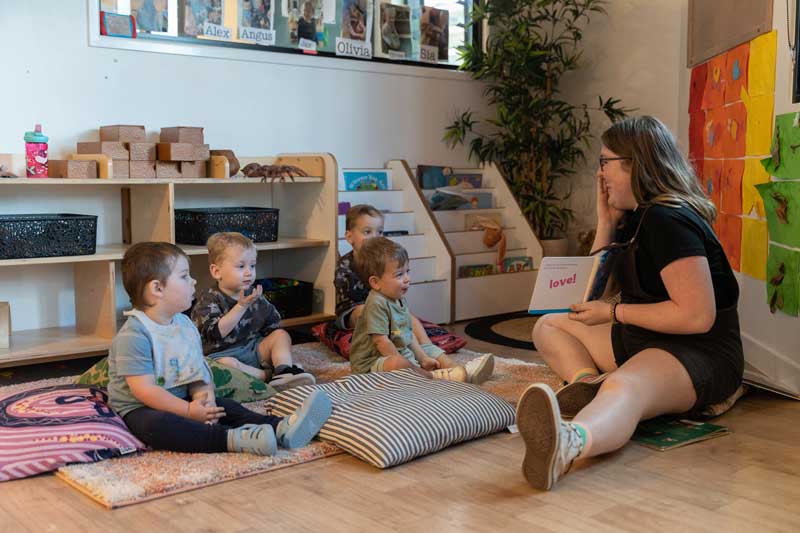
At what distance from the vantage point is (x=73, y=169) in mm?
3131

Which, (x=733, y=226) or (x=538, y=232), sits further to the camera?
(x=538, y=232)

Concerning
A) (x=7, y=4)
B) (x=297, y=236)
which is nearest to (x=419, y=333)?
(x=297, y=236)

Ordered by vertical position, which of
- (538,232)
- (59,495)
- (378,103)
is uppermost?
(378,103)

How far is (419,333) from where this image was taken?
3123 millimetres

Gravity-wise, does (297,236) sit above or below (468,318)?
above

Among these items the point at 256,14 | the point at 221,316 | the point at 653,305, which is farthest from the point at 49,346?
the point at 653,305

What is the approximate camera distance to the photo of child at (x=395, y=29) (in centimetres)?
448

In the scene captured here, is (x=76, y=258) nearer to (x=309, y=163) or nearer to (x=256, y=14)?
(x=309, y=163)

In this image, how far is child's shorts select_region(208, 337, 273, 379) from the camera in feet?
9.50

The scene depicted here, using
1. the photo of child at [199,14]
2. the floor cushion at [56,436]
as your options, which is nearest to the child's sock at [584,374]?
the floor cushion at [56,436]

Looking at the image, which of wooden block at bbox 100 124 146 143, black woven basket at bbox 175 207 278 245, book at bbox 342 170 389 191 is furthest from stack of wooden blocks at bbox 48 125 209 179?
book at bbox 342 170 389 191

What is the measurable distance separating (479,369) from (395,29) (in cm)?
230

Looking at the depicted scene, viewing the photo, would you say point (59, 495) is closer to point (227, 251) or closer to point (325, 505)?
point (325, 505)

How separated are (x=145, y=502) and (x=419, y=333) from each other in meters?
1.42
